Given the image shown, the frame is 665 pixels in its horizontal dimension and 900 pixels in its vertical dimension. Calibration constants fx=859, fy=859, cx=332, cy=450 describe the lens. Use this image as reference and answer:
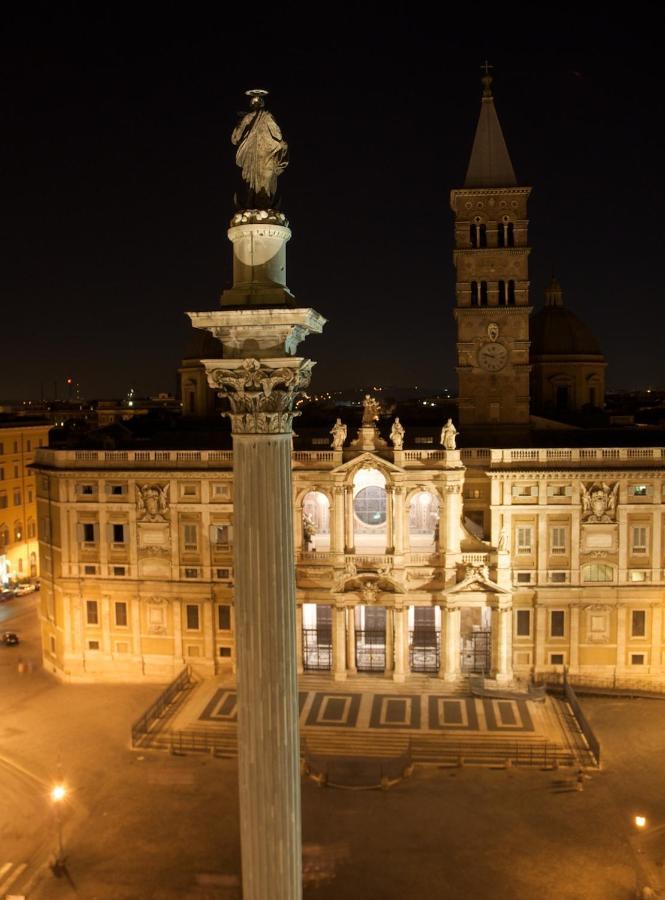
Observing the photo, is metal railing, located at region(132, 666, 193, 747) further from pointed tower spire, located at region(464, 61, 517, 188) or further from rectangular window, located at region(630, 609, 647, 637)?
pointed tower spire, located at region(464, 61, 517, 188)

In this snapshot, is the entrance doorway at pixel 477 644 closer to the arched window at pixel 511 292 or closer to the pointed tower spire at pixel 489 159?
the arched window at pixel 511 292

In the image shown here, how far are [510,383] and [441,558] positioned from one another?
13.1m

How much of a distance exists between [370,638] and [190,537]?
13.0 metres

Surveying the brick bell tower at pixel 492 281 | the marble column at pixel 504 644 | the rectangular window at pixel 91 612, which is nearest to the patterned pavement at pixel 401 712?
the marble column at pixel 504 644

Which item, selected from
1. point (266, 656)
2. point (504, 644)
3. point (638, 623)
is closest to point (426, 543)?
point (504, 644)

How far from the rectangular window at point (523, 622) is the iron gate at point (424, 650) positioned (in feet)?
15.9

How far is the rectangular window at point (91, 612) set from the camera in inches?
2132

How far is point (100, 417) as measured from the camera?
127500 millimetres

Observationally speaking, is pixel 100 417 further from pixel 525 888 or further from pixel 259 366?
pixel 259 366

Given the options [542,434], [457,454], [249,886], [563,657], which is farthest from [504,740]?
[249,886]

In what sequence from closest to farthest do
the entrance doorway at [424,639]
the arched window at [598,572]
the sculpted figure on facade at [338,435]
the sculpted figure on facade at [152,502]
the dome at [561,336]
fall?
the sculpted figure on facade at [338,435] < the arched window at [598,572] < the entrance doorway at [424,639] < the sculpted figure on facade at [152,502] < the dome at [561,336]

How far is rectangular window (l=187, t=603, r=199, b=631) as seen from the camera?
53.4 metres

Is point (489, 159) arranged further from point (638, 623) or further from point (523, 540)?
point (638, 623)

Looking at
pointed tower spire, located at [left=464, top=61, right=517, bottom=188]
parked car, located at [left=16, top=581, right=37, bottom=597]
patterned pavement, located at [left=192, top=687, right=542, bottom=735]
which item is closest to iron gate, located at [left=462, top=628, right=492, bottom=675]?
patterned pavement, located at [left=192, top=687, right=542, bottom=735]
